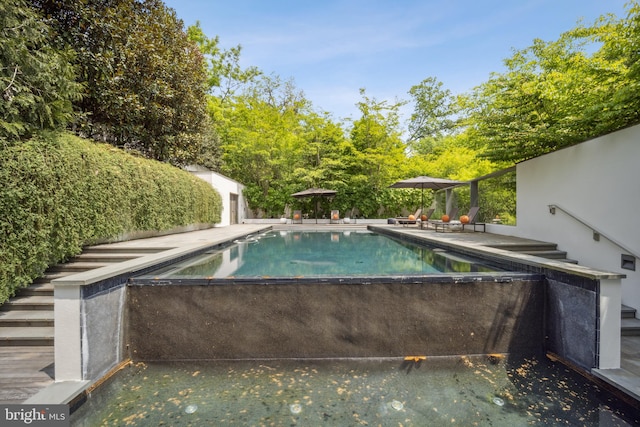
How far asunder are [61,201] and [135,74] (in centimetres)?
720

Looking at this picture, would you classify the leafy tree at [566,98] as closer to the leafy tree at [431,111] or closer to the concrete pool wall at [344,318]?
the concrete pool wall at [344,318]

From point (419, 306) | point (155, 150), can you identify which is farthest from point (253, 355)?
point (155, 150)

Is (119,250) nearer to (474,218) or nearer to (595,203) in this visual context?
(595,203)

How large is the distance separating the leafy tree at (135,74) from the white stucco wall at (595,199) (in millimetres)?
11287

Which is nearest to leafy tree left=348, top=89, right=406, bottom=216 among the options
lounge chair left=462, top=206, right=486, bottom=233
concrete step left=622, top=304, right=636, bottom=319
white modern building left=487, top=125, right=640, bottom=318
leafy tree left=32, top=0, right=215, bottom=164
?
lounge chair left=462, top=206, right=486, bottom=233

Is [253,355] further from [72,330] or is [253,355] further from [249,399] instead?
[72,330]

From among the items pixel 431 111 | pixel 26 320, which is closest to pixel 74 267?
pixel 26 320

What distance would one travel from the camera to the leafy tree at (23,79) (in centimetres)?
459

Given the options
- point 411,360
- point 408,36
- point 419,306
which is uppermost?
point 408,36

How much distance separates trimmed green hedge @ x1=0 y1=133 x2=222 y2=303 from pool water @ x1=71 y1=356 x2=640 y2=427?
99.4 inches

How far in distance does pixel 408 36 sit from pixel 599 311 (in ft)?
47.0

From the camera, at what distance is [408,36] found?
558 inches

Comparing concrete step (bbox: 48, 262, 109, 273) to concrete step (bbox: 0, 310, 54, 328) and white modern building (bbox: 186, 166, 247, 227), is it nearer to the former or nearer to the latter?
concrete step (bbox: 0, 310, 54, 328)

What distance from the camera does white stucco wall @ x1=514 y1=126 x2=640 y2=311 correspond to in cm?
485
